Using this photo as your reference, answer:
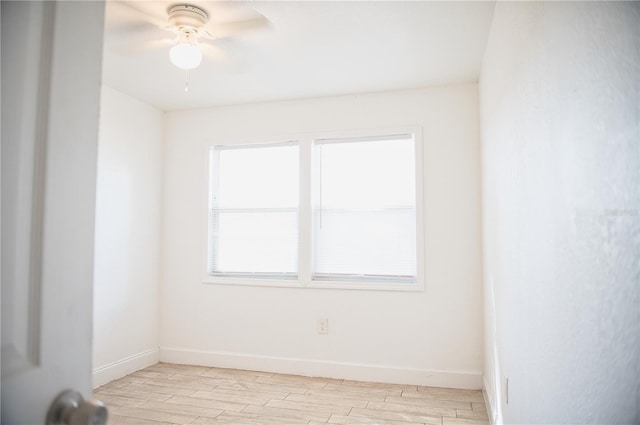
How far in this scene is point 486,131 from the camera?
2816mm

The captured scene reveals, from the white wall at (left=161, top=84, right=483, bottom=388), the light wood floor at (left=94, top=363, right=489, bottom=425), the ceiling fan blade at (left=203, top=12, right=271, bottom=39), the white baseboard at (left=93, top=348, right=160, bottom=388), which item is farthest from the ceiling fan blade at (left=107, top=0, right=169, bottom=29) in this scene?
the white baseboard at (left=93, top=348, right=160, bottom=388)

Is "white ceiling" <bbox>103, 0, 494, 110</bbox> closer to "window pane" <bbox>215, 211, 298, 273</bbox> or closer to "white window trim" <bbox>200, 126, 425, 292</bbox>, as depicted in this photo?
"white window trim" <bbox>200, 126, 425, 292</bbox>

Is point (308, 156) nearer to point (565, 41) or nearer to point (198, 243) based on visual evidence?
point (198, 243)

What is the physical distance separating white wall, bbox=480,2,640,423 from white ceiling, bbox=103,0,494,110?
57cm

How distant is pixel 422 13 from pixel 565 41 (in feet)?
4.51

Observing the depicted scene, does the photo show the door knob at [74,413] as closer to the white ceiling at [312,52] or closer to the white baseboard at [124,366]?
the white ceiling at [312,52]

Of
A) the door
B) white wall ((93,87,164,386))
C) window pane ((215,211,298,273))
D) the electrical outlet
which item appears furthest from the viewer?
window pane ((215,211,298,273))

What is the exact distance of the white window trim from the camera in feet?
11.1

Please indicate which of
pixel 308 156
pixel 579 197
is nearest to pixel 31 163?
pixel 579 197

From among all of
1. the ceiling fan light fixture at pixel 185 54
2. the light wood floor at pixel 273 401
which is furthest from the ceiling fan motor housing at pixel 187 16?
the light wood floor at pixel 273 401

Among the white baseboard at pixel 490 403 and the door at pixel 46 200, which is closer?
the door at pixel 46 200

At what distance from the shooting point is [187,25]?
2355 millimetres

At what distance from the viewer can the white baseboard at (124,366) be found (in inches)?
129

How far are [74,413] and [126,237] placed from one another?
3325 mm
